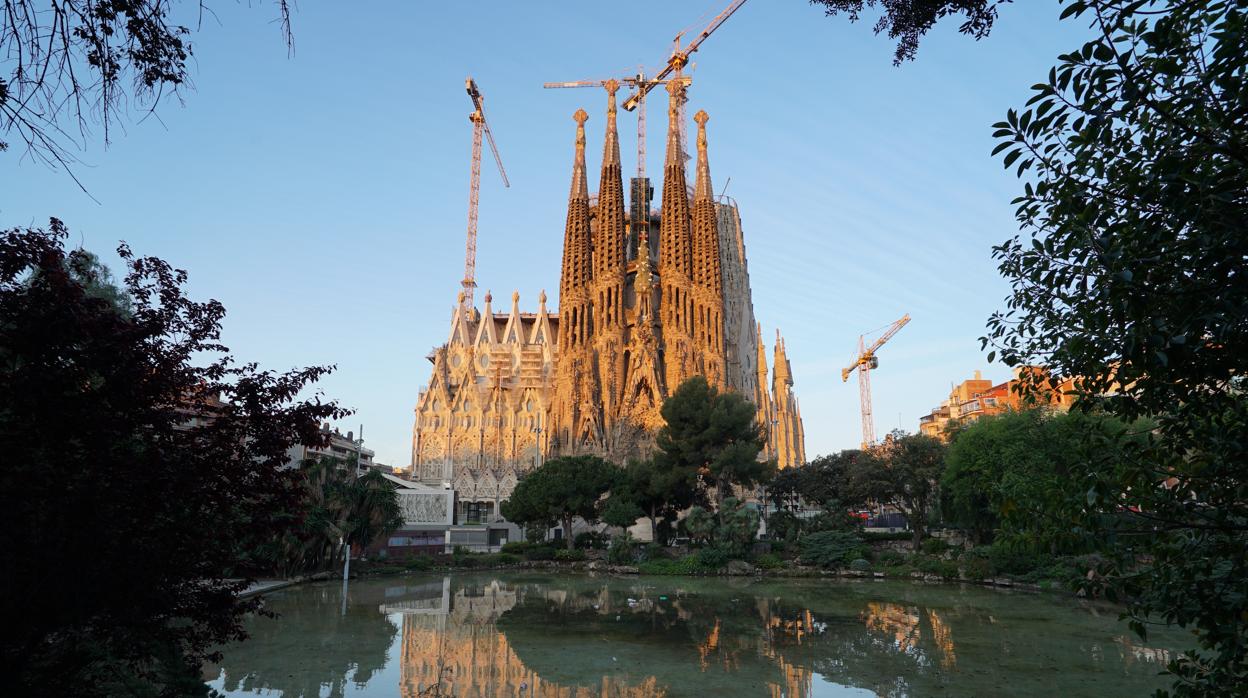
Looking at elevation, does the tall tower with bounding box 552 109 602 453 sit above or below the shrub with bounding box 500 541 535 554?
above

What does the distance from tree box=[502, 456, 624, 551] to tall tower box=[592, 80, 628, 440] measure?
19256 millimetres

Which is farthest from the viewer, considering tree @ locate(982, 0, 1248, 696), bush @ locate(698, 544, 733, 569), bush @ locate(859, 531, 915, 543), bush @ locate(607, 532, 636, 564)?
bush @ locate(859, 531, 915, 543)

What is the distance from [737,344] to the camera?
74.4 metres

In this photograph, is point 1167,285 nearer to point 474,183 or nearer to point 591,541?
point 591,541

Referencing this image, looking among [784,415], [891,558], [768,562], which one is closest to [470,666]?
[768,562]

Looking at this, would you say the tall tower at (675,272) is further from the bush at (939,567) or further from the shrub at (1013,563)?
the shrub at (1013,563)

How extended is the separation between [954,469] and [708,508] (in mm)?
13153

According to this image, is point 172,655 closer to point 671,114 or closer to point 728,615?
point 728,615

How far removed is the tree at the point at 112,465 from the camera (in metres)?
5.40

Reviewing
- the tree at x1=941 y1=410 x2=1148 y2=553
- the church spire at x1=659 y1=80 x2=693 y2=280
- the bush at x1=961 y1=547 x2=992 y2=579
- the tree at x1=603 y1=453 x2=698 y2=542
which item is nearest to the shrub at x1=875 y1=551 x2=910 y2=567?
the tree at x1=941 y1=410 x2=1148 y2=553

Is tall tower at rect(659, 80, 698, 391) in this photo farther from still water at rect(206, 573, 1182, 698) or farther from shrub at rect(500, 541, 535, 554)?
still water at rect(206, 573, 1182, 698)

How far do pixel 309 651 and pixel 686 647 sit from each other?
778 centimetres

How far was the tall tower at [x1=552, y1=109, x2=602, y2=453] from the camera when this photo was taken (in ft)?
208

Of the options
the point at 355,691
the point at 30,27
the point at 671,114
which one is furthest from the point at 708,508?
the point at 671,114
